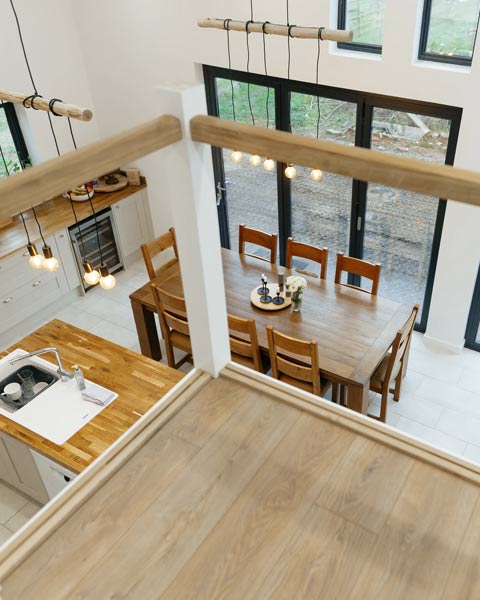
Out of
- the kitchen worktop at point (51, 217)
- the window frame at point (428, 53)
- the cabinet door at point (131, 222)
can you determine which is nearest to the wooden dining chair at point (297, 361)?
the window frame at point (428, 53)

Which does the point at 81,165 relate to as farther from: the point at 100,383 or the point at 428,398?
the point at 428,398

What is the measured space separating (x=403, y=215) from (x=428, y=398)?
1.63 meters

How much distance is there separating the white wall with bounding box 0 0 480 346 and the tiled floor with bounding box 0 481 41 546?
314 centimetres

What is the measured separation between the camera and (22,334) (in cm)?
639

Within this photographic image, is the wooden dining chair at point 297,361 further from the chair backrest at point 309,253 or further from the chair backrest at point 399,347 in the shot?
the chair backrest at point 309,253

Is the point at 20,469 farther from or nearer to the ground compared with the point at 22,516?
farther from the ground

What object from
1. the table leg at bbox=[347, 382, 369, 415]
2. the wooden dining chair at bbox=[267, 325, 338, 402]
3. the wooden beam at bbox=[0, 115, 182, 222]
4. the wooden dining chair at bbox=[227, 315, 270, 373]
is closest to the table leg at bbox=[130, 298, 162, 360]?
the wooden dining chair at bbox=[227, 315, 270, 373]

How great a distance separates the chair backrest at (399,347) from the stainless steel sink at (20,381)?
7.93 feet

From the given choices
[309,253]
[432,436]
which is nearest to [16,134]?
[309,253]

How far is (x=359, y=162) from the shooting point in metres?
1.57

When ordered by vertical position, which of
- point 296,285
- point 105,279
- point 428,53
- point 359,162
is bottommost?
point 296,285

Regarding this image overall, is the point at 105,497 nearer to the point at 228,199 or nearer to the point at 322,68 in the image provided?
the point at 322,68

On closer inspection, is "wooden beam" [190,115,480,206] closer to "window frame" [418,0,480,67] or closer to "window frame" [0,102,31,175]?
"window frame" [418,0,480,67]

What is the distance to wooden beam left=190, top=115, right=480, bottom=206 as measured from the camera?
1.48m
